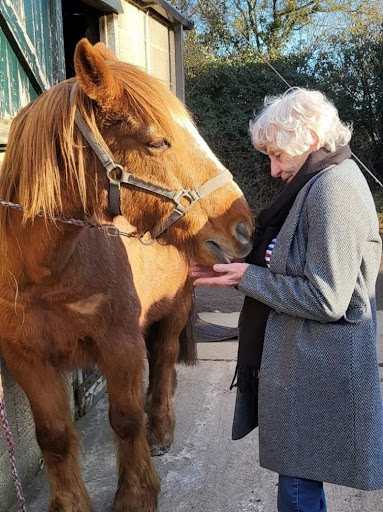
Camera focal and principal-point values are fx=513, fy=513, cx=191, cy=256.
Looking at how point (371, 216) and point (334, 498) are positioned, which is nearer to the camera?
A: point (371, 216)

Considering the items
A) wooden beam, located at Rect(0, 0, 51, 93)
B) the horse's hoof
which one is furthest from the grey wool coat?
wooden beam, located at Rect(0, 0, 51, 93)

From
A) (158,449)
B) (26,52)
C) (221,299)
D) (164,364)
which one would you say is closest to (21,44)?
(26,52)

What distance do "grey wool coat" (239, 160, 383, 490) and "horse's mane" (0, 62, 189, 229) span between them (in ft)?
1.68

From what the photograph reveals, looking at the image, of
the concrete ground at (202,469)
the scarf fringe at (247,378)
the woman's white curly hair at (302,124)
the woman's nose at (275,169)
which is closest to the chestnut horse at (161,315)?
the concrete ground at (202,469)

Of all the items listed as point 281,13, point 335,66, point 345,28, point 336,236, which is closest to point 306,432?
point 336,236

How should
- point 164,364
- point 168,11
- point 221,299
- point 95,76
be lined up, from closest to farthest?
point 95,76 → point 164,364 → point 168,11 → point 221,299

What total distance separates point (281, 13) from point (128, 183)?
1198cm

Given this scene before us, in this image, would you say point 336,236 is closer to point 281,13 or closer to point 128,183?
point 128,183

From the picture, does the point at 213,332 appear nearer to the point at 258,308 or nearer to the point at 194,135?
the point at 258,308

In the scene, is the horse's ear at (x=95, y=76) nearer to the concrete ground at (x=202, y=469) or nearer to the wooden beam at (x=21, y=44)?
the wooden beam at (x=21, y=44)

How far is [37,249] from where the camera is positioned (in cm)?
181

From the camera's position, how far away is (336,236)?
1477mm

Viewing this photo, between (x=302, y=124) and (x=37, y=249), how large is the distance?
0.99 metres

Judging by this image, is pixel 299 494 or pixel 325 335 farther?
pixel 299 494
